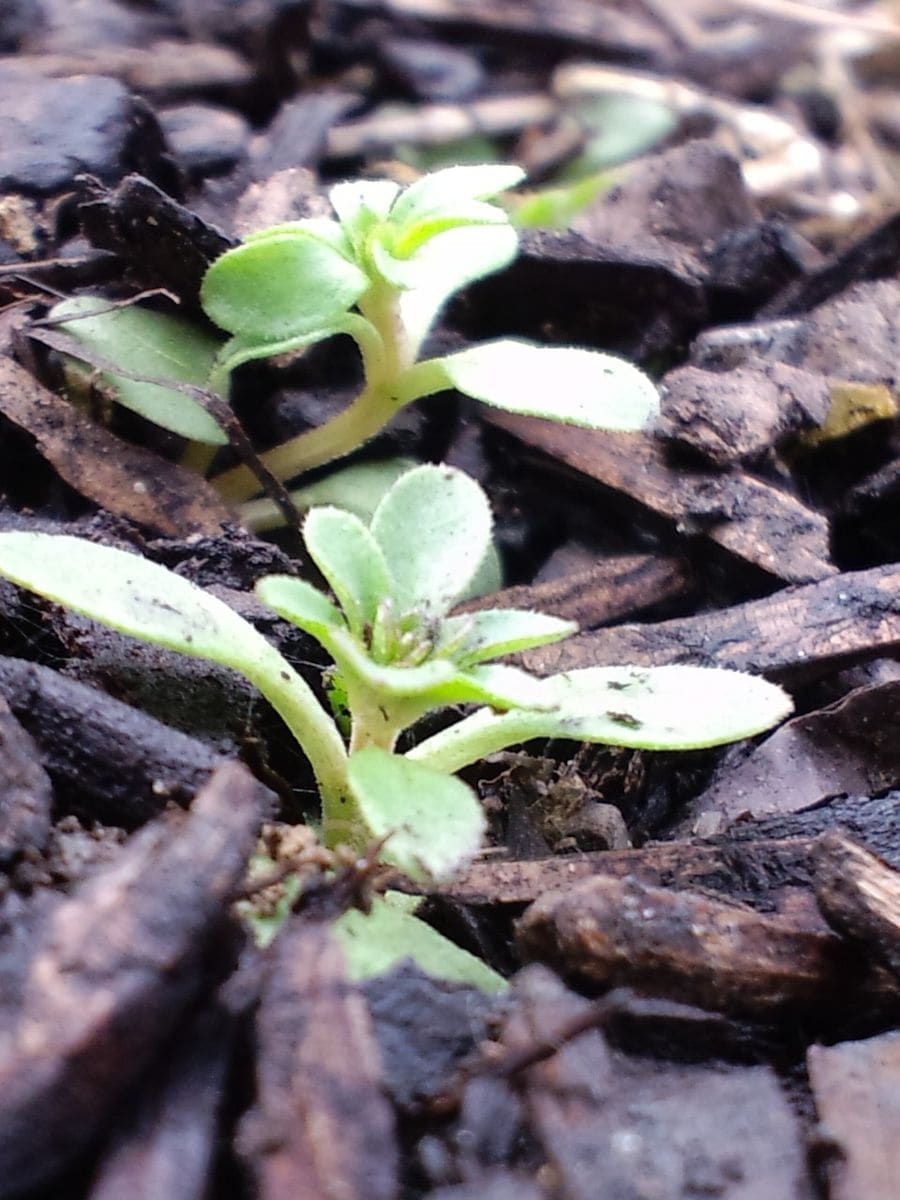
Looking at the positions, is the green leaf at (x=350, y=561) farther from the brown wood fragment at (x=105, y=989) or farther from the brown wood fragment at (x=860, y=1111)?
the brown wood fragment at (x=860, y=1111)

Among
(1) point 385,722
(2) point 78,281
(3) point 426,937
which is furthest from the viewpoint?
(2) point 78,281

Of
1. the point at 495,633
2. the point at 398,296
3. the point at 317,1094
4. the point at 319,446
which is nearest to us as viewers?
the point at 317,1094

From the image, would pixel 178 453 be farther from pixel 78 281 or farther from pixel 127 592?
pixel 127 592

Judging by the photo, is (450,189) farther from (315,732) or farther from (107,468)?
(315,732)

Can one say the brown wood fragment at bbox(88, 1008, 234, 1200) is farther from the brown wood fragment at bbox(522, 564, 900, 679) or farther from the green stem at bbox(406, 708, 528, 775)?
the brown wood fragment at bbox(522, 564, 900, 679)

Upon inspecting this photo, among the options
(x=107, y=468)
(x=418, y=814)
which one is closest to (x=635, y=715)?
(x=418, y=814)

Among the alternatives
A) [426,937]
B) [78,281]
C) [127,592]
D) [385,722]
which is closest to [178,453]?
[78,281]

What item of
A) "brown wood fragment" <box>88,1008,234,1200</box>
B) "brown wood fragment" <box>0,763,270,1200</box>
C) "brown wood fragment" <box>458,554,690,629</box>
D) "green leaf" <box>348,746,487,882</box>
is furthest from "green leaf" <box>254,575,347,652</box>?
"brown wood fragment" <box>458,554,690,629</box>

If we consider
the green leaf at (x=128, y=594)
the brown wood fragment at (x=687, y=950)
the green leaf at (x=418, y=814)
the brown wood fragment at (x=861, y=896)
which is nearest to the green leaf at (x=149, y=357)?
the green leaf at (x=128, y=594)
